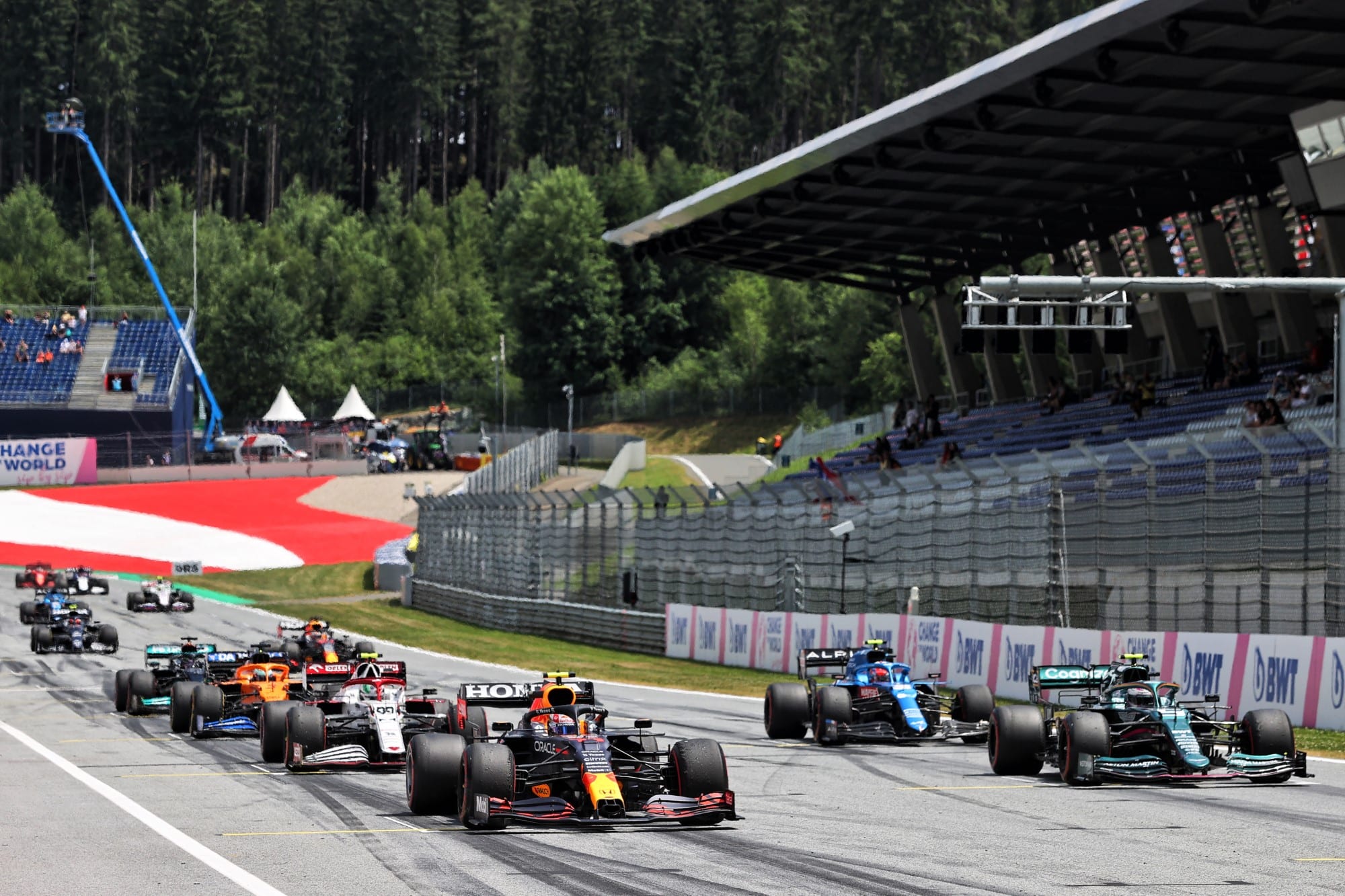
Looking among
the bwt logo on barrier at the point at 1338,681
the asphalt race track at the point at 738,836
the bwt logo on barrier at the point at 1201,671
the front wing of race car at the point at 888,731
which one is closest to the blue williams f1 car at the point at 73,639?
the asphalt race track at the point at 738,836

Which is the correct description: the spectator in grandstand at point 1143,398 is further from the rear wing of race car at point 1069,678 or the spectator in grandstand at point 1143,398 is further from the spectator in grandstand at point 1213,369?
the rear wing of race car at point 1069,678

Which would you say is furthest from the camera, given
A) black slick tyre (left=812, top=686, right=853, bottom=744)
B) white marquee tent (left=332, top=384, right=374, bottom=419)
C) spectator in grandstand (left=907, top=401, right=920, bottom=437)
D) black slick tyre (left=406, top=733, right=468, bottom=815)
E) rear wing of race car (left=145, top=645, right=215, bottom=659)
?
white marquee tent (left=332, top=384, right=374, bottom=419)

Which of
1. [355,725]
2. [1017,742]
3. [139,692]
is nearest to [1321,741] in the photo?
[1017,742]

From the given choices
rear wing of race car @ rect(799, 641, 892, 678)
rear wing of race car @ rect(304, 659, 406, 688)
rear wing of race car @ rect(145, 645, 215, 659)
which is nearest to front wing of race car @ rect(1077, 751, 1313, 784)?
rear wing of race car @ rect(799, 641, 892, 678)

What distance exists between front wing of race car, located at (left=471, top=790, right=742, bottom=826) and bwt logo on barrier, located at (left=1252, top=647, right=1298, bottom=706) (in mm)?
8921

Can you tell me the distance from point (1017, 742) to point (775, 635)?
16.3 metres

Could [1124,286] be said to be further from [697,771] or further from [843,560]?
[843,560]

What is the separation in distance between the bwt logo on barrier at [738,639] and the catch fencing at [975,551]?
0.59 meters

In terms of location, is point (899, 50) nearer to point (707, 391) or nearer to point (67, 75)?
point (707, 391)

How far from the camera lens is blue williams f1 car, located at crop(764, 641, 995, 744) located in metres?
19.0

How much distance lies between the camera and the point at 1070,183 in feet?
137

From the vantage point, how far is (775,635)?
105ft

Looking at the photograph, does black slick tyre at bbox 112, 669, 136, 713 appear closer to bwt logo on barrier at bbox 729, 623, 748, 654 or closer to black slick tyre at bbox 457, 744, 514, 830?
bwt logo on barrier at bbox 729, 623, 748, 654

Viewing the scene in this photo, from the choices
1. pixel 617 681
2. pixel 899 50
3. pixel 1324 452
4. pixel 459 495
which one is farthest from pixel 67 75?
pixel 1324 452
